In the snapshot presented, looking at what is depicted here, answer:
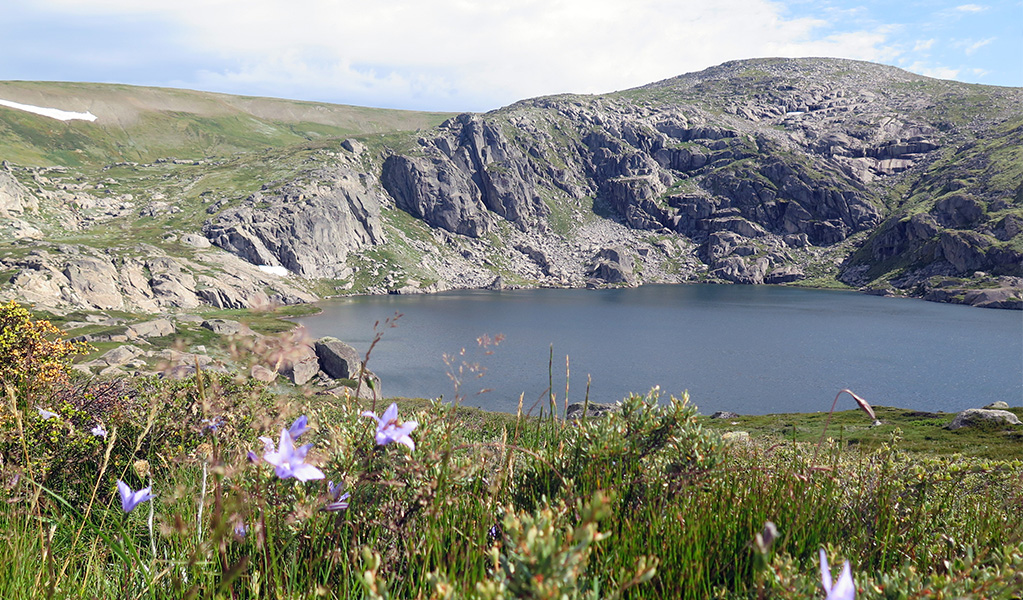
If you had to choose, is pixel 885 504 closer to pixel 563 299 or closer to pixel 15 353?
pixel 15 353

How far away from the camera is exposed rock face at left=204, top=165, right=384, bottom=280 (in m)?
148

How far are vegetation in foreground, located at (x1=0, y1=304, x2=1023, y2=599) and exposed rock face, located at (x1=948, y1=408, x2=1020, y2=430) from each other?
46.8 meters

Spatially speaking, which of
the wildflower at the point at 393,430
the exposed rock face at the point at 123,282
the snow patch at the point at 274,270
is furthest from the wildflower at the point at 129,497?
the snow patch at the point at 274,270

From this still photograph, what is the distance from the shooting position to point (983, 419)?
1470 inches

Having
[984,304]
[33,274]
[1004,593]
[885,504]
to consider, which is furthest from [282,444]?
[984,304]

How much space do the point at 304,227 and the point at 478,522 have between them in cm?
17500

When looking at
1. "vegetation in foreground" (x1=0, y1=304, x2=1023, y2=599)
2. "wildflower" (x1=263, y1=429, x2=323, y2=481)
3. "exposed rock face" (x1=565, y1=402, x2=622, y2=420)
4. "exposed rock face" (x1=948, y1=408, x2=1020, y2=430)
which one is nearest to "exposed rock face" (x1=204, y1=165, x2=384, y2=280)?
"exposed rock face" (x1=565, y1=402, x2=622, y2=420)

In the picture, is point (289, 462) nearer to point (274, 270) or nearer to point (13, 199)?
point (274, 270)

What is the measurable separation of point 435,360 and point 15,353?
6211 centimetres

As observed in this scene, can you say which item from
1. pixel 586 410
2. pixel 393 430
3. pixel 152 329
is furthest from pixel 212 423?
pixel 152 329

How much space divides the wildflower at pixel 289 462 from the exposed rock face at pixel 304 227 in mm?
164108

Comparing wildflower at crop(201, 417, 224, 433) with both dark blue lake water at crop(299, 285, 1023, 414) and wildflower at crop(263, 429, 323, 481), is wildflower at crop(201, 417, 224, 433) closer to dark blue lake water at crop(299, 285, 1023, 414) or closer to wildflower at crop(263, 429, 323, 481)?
wildflower at crop(263, 429, 323, 481)

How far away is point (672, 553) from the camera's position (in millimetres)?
2188

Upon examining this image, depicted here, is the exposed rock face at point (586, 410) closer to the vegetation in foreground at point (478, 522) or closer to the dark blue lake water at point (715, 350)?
the vegetation in foreground at point (478, 522)
